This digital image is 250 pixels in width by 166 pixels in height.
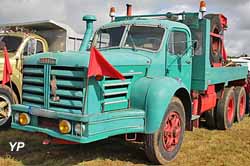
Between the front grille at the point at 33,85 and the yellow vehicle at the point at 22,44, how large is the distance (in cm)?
140

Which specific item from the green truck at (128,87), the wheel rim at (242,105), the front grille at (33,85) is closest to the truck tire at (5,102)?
the green truck at (128,87)

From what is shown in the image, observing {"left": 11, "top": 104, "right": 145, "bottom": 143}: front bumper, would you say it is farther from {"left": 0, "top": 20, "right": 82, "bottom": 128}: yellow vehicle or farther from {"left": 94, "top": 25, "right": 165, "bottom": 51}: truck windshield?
{"left": 0, "top": 20, "right": 82, "bottom": 128}: yellow vehicle

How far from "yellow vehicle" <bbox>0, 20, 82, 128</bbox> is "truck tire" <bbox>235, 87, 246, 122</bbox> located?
4.41 m

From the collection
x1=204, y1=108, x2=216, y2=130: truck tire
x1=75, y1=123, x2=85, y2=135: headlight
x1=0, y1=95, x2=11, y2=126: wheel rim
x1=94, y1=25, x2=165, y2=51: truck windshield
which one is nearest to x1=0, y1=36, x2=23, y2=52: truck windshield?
x1=0, y1=95, x2=11, y2=126: wheel rim

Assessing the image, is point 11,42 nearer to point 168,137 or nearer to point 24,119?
point 24,119

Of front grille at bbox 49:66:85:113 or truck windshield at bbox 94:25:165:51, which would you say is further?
truck windshield at bbox 94:25:165:51

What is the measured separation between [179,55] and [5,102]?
12.1 feet

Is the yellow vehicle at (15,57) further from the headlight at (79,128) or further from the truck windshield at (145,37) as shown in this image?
the headlight at (79,128)

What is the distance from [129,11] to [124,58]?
326cm

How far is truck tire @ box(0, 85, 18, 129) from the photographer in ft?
23.8

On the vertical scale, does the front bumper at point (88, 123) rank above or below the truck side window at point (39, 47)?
below

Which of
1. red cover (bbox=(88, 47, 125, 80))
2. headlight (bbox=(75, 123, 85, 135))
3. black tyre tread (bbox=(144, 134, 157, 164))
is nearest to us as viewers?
red cover (bbox=(88, 47, 125, 80))

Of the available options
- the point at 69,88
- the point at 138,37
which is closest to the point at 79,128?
the point at 69,88

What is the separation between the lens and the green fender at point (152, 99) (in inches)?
195
